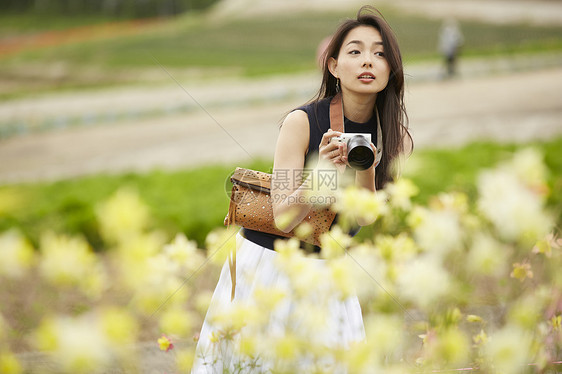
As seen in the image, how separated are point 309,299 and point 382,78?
2.15ft

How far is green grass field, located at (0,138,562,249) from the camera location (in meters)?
4.26

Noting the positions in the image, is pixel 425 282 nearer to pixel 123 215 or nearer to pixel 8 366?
pixel 123 215

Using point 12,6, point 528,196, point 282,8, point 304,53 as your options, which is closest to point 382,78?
point 528,196

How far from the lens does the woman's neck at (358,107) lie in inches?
59.2

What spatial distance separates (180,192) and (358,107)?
3765mm

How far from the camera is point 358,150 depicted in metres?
1.29

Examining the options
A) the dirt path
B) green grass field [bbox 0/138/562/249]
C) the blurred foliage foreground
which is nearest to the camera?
the blurred foliage foreground

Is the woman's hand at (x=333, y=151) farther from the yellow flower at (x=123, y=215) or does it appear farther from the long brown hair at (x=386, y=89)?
the yellow flower at (x=123, y=215)

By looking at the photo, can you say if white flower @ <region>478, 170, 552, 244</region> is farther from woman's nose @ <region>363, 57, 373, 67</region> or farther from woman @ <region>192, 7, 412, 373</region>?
woman's nose @ <region>363, 57, 373, 67</region>

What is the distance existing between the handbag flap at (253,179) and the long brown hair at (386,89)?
0.90ft

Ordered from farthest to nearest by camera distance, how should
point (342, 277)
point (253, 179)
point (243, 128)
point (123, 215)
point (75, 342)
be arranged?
point (243, 128), point (253, 179), point (342, 277), point (123, 215), point (75, 342)

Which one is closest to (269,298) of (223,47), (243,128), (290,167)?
(290,167)

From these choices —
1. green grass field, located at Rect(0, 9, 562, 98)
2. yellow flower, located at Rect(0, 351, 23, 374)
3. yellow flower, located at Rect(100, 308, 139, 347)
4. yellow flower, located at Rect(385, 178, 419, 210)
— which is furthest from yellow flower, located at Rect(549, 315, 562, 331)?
green grass field, located at Rect(0, 9, 562, 98)

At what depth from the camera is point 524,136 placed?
699 centimetres
